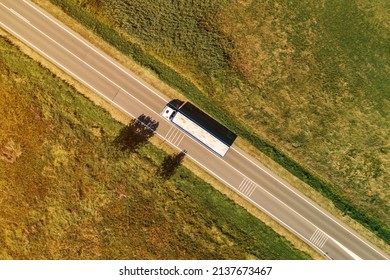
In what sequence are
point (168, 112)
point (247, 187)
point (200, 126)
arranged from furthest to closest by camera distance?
point (247, 187), point (168, 112), point (200, 126)

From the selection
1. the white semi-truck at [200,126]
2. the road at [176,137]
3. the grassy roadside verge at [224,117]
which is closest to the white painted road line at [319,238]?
the road at [176,137]

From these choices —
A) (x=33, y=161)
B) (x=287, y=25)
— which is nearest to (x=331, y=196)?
(x=287, y=25)

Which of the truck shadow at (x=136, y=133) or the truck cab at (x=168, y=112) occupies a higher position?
the truck cab at (x=168, y=112)

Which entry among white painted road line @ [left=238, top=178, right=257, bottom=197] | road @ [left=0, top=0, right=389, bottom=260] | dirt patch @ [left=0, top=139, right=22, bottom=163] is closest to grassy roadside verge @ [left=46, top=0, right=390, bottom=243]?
road @ [left=0, top=0, right=389, bottom=260]

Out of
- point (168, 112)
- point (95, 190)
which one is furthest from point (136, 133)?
point (95, 190)

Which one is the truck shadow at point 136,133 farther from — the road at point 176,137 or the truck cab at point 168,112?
the truck cab at point 168,112

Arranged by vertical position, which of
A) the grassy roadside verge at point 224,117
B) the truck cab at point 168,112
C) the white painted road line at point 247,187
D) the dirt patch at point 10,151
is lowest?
the dirt patch at point 10,151

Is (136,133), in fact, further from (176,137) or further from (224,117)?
(224,117)
